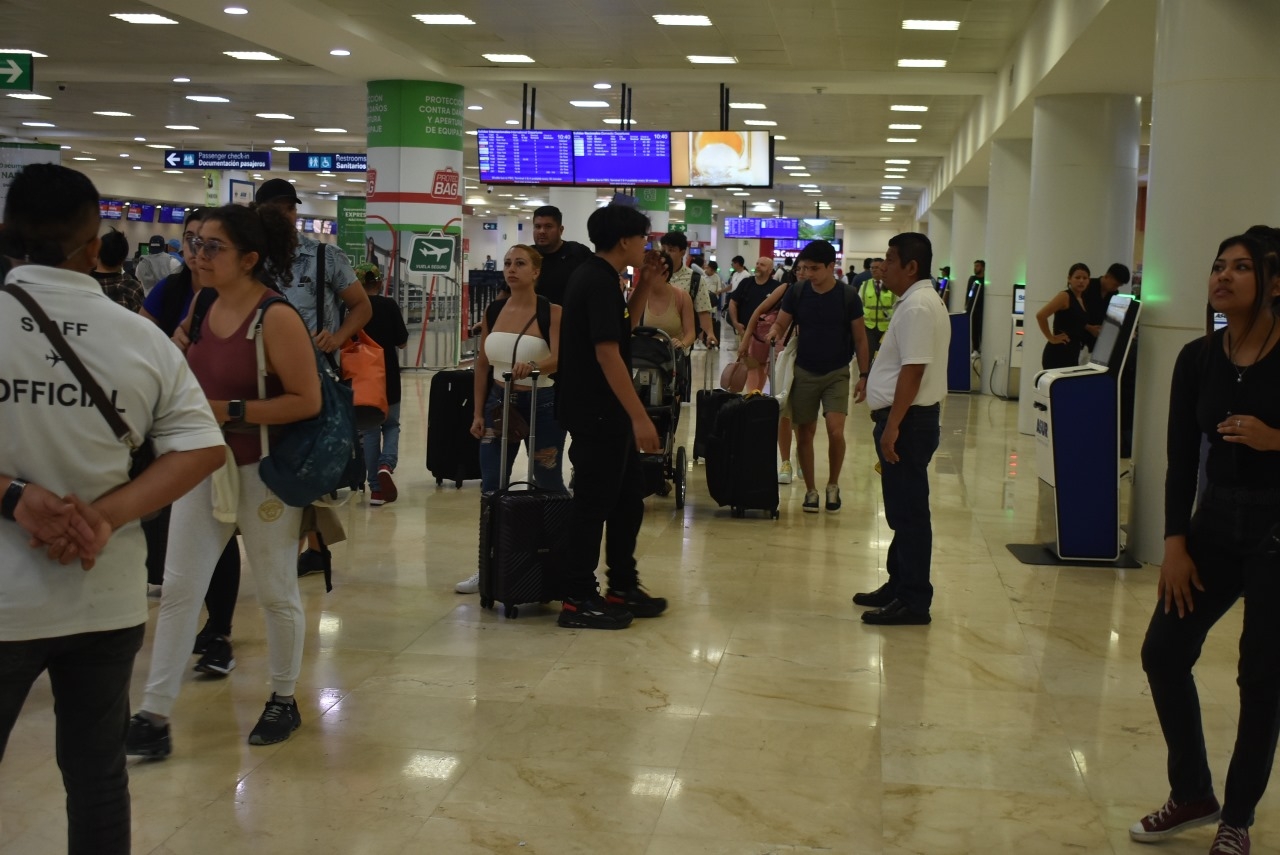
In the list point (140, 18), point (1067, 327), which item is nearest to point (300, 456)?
point (1067, 327)

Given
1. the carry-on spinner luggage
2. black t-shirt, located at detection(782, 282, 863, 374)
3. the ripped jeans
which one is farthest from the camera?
the carry-on spinner luggage

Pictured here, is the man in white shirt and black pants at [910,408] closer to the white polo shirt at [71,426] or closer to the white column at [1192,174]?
the white column at [1192,174]

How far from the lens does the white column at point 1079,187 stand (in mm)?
12625

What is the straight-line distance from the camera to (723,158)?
15859 mm

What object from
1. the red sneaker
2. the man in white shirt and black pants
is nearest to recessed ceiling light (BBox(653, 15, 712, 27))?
the man in white shirt and black pants

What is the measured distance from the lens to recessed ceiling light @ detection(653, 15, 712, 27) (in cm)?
1280

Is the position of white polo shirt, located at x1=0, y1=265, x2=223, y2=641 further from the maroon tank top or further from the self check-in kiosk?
the self check-in kiosk

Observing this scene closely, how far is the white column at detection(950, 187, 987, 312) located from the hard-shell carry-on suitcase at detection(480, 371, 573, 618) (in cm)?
1874

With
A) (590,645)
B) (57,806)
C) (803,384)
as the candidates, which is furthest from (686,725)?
(803,384)

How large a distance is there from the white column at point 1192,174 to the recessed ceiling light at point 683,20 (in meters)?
6.71

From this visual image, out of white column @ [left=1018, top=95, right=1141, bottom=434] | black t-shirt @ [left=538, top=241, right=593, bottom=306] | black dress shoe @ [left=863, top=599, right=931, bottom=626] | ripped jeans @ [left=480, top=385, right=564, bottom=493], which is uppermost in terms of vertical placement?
white column @ [left=1018, top=95, right=1141, bottom=434]

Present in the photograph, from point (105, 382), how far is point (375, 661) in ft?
8.85

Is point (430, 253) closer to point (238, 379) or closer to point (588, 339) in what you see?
point (588, 339)

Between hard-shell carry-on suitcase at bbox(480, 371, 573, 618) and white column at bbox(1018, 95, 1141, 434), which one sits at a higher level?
white column at bbox(1018, 95, 1141, 434)
